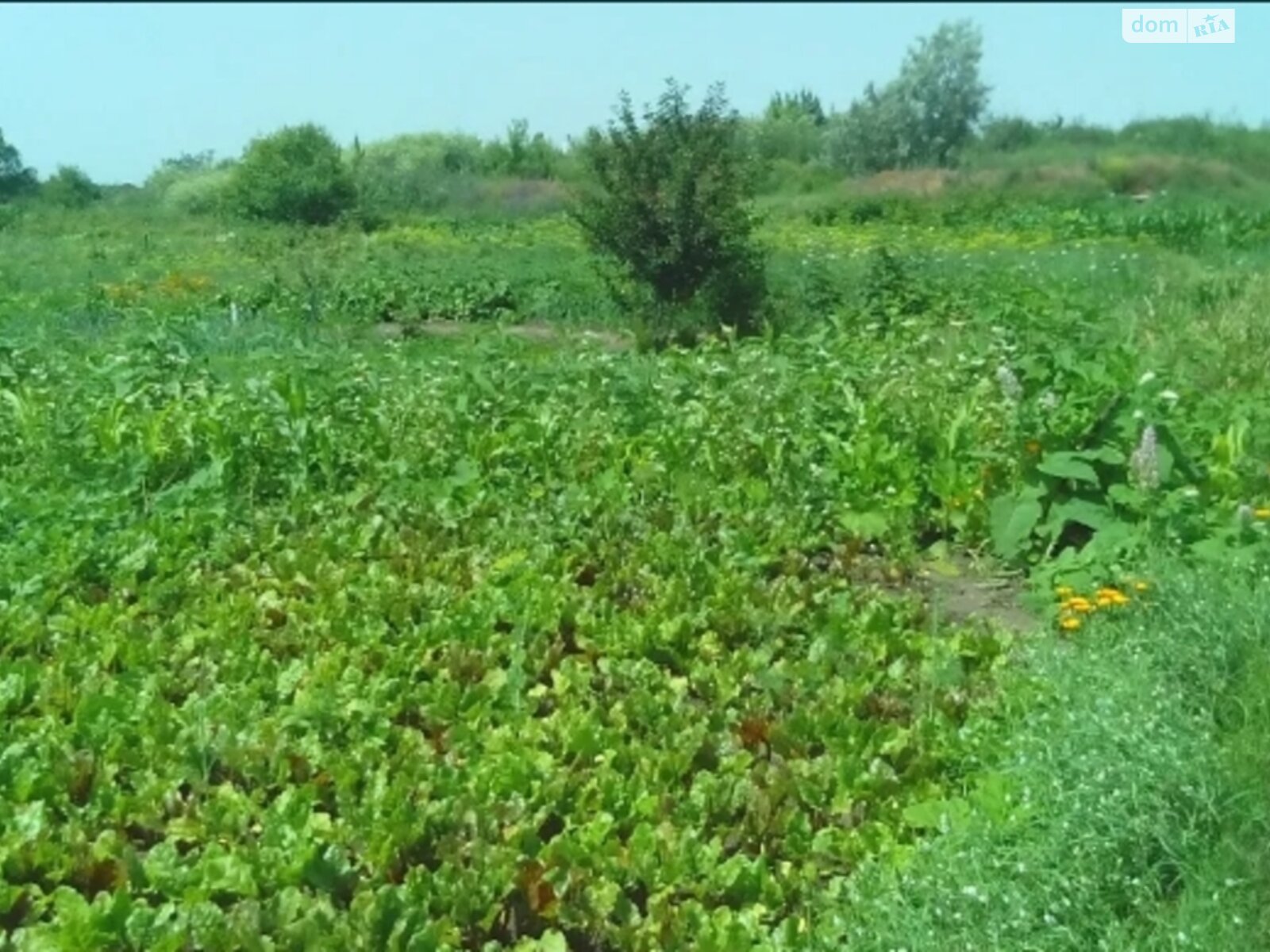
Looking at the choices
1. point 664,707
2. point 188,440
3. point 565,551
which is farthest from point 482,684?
point 188,440

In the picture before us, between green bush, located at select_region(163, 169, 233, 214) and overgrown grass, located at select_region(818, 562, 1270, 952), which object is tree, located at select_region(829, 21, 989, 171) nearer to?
green bush, located at select_region(163, 169, 233, 214)

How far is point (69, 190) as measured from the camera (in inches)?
603

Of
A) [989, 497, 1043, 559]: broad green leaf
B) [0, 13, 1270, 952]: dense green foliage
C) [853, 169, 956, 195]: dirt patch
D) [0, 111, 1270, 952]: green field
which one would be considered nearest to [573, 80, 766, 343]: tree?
[0, 13, 1270, 952]: dense green foliage

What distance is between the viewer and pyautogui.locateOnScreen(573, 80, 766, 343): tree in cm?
1367

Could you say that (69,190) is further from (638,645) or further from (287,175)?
(638,645)

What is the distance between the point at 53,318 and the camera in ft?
36.0

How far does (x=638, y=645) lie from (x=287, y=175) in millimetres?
16170

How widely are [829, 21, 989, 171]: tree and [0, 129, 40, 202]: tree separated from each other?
14.2 m

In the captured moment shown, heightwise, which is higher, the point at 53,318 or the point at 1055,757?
the point at 53,318

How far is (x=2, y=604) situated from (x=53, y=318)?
22.3 feet

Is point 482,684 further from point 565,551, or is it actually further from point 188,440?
point 188,440

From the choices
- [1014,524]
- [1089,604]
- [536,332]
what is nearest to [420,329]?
[536,332]

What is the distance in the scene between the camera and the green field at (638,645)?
3.31 metres

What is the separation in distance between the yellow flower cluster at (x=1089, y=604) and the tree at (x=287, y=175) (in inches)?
615
